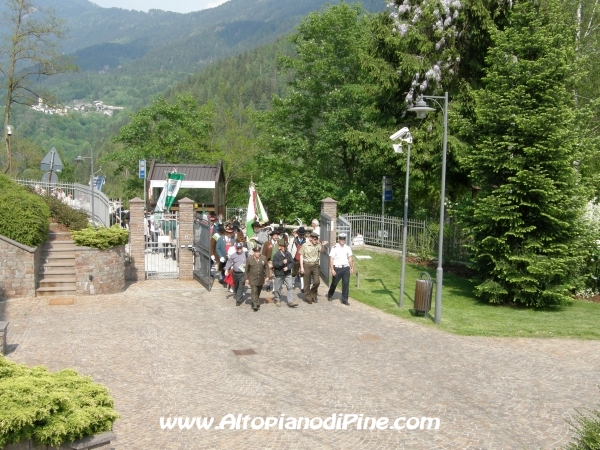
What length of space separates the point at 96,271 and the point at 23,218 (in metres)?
2.34

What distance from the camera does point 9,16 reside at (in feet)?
88.5

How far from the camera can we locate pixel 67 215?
65.6ft

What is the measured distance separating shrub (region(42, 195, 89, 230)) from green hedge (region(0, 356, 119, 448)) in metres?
14.2

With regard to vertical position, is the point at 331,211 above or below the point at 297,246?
above

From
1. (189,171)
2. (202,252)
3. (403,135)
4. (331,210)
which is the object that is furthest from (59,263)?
(189,171)

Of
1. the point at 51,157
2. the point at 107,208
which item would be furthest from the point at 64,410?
the point at 51,157

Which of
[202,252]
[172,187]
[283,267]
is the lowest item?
[283,267]

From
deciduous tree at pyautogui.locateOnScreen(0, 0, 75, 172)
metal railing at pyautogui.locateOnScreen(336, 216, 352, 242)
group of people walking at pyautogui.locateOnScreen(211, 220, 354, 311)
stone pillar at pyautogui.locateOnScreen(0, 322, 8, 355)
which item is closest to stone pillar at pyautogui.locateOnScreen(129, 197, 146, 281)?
group of people walking at pyautogui.locateOnScreen(211, 220, 354, 311)

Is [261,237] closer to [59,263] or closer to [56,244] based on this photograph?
[59,263]

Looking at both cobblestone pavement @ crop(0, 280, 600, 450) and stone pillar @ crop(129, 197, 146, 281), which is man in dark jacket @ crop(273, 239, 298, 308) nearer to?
cobblestone pavement @ crop(0, 280, 600, 450)

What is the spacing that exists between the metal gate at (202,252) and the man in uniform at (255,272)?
2705 mm

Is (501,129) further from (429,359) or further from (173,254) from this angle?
(173,254)

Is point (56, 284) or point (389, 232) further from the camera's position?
point (389, 232)

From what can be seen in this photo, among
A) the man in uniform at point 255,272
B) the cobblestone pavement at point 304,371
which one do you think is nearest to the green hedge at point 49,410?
the cobblestone pavement at point 304,371
